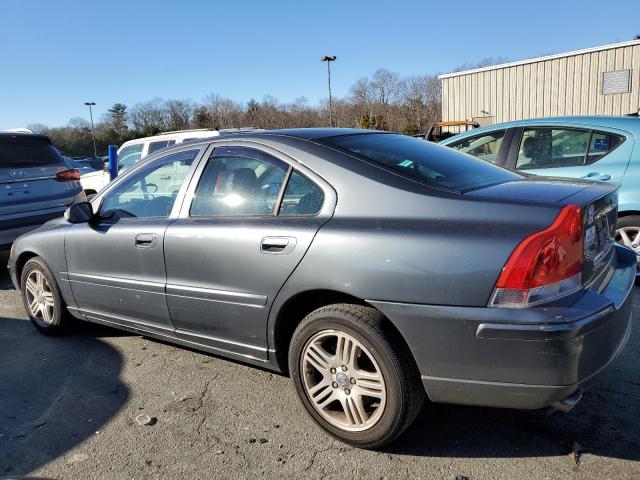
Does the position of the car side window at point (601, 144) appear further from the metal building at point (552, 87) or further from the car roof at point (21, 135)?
the metal building at point (552, 87)

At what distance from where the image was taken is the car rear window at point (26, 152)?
6.67 meters

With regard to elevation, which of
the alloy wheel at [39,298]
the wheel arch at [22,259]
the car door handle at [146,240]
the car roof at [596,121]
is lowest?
the alloy wheel at [39,298]

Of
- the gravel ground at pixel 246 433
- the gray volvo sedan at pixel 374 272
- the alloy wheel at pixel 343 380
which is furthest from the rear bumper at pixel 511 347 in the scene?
the gravel ground at pixel 246 433

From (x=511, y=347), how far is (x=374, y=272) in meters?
0.65

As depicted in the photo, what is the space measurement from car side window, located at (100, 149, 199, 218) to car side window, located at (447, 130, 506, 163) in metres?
3.36

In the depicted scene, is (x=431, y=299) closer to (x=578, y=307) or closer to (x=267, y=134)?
(x=578, y=307)

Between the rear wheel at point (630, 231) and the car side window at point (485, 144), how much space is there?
141 cm

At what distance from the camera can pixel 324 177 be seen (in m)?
2.75

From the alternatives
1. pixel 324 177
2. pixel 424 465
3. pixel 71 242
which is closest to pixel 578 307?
pixel 424 465

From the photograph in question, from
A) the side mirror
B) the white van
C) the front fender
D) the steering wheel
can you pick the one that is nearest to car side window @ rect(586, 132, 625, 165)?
the steering wheel

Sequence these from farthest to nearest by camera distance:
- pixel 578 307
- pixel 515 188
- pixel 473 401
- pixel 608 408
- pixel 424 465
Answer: pixel 608 408, pixel 515 188, pixel 424 465, pixel 473 401, pixel 578 307

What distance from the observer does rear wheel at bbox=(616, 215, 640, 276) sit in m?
4.86

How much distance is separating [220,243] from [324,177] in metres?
0.73

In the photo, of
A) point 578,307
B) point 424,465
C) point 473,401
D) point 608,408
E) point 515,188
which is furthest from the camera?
point 608,408
